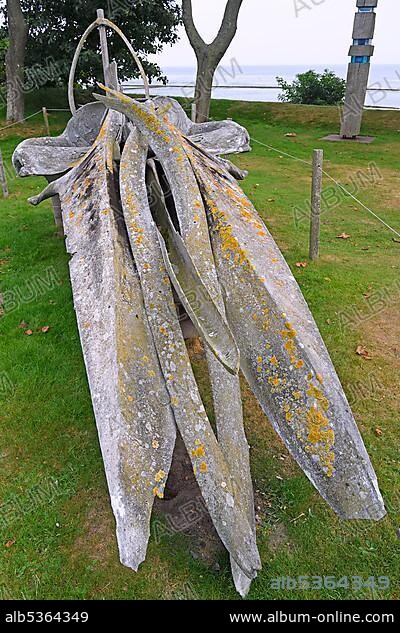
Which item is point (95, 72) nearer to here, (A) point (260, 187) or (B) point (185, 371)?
(A) point (260, 187)

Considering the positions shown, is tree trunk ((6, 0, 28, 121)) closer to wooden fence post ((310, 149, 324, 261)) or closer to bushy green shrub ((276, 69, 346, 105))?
bushy green shrub ((276, 69, 346, 105))

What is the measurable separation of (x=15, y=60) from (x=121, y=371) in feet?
42.7

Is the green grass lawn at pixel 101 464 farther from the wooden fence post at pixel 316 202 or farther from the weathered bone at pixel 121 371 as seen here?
the weathered bone at pixel 121 371

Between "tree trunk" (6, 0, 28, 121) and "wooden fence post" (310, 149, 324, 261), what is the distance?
9.87m

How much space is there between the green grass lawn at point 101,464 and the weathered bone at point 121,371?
0.81 m

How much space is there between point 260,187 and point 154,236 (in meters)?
7.07

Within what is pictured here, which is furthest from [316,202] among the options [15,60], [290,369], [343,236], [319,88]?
[319,88]

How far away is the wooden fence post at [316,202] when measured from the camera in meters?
6.13

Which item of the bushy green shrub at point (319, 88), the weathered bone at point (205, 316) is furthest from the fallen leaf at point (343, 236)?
the bushy green shrub at point (319, 88)

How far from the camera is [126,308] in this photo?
2.69 meters

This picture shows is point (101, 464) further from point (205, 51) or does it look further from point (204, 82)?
point (205, 51)

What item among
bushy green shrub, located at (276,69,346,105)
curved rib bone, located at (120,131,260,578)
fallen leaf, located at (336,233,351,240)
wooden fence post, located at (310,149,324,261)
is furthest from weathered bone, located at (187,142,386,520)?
bushy green shrub, located at (276,69,346,105)

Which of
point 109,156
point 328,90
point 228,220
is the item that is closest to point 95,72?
point 328,90

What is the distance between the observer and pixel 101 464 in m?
3.47
